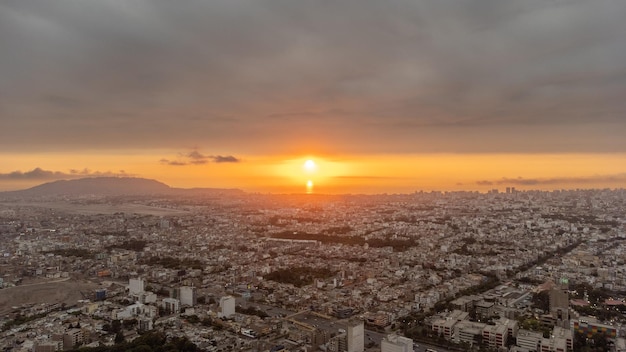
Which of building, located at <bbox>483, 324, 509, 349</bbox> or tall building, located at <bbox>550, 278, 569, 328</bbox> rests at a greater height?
tall building, located at <bbox>550, 278, 569, 328</bbox>

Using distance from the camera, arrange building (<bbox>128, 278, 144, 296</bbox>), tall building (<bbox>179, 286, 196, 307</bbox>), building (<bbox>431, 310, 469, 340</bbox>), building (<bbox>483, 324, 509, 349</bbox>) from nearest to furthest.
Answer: building (<bbox>483, 324, 509, 349</bbox>) → building (<bbox>431, 310, 469, 340</bbox>) → tall building (<bbox>179, 286, 196, 307</bbox>) → building (<bbox>128, 278, 144, 296</bbox>)

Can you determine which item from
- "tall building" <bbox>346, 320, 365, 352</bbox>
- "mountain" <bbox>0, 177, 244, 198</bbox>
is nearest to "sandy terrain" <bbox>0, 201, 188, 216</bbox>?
"mountain" <bbox>0, 177, 244, 198</bbox>

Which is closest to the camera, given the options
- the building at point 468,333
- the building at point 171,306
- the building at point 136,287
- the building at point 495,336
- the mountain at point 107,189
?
the building at point 495,336

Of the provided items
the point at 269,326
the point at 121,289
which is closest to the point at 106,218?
the point at 121,289

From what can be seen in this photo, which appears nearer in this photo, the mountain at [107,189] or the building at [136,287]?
the building at [136,287]

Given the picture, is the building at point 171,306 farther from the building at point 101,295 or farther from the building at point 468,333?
the building at point 468,333

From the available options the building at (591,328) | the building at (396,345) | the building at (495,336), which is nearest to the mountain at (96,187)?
the building at (396,345)

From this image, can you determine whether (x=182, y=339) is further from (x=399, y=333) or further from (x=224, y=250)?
(x=224, y=250)

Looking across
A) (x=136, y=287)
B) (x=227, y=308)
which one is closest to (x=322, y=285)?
(x=227, y=308)

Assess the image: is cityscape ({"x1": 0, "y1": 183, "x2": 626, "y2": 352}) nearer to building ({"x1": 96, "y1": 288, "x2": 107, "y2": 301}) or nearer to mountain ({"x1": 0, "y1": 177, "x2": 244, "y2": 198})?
building ({"x1": 96, "y1": 288, "x2": 107, "y2": 301})

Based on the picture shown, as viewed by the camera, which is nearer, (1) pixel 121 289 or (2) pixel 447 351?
(2) pixel 447 351

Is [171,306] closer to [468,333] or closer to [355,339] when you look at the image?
[355,339]
